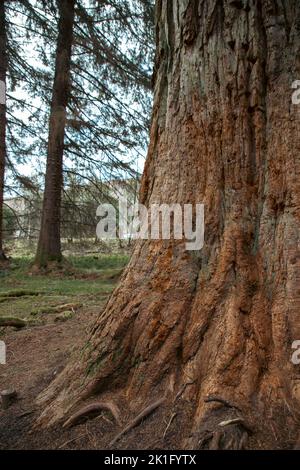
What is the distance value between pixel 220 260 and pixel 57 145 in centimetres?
853

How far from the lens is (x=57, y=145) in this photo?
32.2ft

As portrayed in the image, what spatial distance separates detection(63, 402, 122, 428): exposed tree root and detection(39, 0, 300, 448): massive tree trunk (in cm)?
6

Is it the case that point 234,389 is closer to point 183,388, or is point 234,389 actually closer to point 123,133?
point 183,388

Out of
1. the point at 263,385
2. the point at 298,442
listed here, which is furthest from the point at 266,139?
the point at 298,442

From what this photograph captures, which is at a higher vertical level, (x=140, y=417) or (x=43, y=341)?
(x=140, y=417)

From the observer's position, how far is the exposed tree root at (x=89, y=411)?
2.15 metres

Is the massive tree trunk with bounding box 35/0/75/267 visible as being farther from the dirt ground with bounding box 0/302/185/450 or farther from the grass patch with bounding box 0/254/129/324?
the dirt ground with bounding box 0/302/185/450

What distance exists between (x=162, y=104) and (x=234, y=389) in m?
1.80

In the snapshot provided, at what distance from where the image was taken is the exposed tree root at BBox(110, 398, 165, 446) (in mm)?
1983

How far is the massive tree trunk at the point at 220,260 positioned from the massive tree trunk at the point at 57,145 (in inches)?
299

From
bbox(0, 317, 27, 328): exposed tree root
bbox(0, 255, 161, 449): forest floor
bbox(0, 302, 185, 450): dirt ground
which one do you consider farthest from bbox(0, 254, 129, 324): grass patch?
bbox(0, 302, 185, 450): dirt ground

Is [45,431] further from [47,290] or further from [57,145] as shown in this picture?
[57,145]

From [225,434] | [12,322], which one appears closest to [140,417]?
[225,434]
